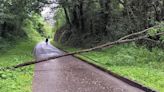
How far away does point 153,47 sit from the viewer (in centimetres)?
1922

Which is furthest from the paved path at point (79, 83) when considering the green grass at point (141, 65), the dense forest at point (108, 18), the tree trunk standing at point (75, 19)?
the tree trunk standing at point (75, 19)

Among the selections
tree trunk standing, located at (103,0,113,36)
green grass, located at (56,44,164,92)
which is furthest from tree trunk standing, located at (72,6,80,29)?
green grass, located at (56,44,164,92)

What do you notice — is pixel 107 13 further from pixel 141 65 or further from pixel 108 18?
pixel 141 65

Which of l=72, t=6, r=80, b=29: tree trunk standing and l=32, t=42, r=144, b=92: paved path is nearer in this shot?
l=32, t=42, r=144, b=92: paved path

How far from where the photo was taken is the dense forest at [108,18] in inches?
880

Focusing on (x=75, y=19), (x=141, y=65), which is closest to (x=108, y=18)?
(x=75, y=19)

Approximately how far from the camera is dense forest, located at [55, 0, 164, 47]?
2234 centimetres

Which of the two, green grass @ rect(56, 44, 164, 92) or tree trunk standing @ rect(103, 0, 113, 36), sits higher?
tree trunk standing @ rect(103, 0, 113, 36)

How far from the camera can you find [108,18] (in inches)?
1228

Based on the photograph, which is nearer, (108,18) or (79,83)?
(79,83)

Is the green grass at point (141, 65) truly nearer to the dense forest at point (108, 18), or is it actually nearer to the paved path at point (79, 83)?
the paved path at point (79, 83)

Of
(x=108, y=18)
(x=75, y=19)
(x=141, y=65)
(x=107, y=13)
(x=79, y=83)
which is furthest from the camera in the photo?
(x=75, y=19)

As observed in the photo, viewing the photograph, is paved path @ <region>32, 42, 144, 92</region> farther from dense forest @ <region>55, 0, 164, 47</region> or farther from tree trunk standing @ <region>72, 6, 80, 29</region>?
tree trunk standing @ <region>72, 6, 80, 29</region>

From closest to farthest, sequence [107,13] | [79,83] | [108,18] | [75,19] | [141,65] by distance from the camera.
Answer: [79,83] → [141,65] → [107,13] → [108,18] → [75,19]
